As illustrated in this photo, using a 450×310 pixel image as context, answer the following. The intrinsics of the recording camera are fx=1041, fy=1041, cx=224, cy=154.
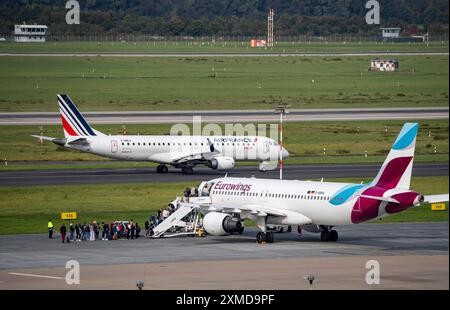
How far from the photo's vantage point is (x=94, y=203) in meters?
91.8

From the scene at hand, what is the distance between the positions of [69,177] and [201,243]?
1480 inches

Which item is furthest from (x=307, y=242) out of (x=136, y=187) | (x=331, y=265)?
(x=136, y=187)

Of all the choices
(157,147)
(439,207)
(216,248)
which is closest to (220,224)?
(216,248)

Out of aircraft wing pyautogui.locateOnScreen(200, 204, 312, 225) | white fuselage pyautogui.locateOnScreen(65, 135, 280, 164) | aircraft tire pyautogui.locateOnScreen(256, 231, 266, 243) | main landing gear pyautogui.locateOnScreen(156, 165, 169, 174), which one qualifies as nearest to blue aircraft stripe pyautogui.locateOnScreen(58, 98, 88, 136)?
white fuselage pyautogui.locateOnScreen(65, 135, 280, 164)

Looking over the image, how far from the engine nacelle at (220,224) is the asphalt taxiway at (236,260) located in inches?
33.1

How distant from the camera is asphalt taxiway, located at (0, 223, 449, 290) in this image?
55.0 metres

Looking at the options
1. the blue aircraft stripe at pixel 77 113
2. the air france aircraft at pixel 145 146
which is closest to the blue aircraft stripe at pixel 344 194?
the air france aircraft at pixel 145 146

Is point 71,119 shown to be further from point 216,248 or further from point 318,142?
point 216,248

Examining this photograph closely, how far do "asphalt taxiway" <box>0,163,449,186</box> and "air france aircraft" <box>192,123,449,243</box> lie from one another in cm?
2854

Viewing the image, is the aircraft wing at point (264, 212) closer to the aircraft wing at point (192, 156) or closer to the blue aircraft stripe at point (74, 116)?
the aircraft wing at point (192, 156)

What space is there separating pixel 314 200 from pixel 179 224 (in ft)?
40.8

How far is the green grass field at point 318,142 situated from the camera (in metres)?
126

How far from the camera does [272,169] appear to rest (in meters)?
118

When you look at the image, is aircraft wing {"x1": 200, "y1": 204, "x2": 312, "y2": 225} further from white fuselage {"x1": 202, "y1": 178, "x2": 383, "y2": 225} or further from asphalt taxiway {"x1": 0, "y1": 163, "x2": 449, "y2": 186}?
asphalt taxiway {"x1": 0, "y1": 163, "x2": 449, "y2": 186}
